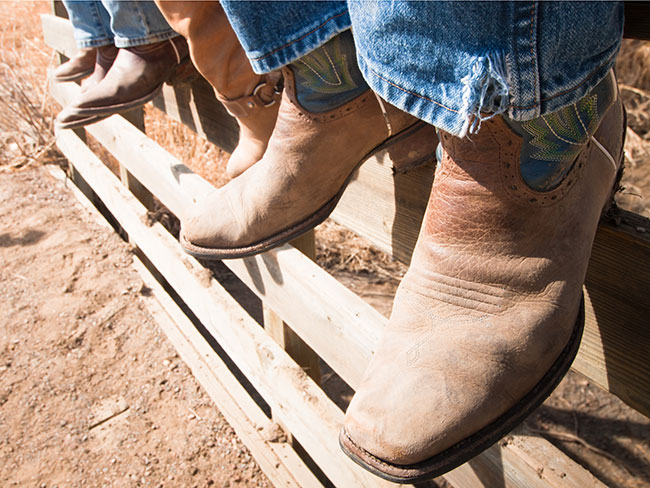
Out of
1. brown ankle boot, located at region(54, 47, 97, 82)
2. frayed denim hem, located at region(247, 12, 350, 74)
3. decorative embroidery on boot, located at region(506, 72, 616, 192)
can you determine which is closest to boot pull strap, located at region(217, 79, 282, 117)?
frayed denim hem, located at region(247, 12, 350, 74)

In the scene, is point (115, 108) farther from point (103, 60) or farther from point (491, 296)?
point (491, 296)

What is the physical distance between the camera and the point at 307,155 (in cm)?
98

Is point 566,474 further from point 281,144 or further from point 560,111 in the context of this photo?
point 281,144

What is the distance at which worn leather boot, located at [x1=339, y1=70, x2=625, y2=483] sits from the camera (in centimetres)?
68

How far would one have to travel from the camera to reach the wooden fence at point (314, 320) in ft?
2.77

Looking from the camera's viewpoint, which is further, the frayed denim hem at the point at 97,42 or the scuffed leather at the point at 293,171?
the frayed denim hem at the point at 97,42

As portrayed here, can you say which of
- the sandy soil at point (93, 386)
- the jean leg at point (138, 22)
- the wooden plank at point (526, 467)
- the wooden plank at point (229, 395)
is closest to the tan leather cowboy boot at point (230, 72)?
the jean leg at point (138, 22)

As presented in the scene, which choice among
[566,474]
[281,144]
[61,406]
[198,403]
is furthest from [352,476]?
[61,406]

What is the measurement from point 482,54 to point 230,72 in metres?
0.65

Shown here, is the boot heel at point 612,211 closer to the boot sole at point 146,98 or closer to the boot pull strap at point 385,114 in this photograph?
the boot pull strap at point 385,114

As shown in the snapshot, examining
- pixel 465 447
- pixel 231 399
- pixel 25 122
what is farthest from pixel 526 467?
pixel 25 122

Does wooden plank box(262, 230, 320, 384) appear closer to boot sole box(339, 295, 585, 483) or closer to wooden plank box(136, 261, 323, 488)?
wooden plank box(136, 261, 323, 488)

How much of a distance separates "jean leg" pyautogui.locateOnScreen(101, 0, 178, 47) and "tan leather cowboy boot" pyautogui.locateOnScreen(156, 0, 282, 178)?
0.59 metres

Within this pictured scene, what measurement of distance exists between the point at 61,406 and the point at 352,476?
152 centimetres
